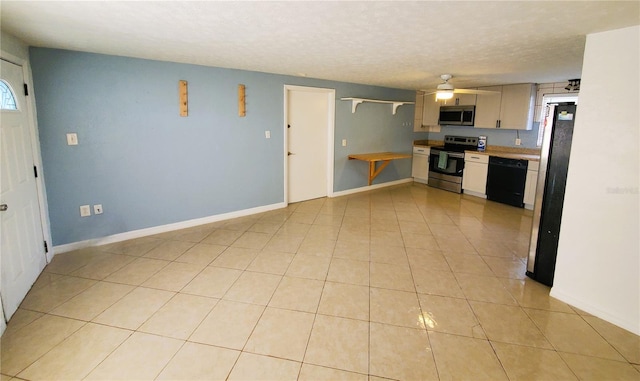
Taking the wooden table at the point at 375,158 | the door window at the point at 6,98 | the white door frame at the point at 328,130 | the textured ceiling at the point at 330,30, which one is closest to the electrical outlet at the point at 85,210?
the door window at the point at 6,98

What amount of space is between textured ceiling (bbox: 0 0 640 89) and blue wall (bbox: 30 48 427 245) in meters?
0.30

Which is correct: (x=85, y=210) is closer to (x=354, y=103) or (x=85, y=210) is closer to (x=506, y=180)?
(x=354, y=103)

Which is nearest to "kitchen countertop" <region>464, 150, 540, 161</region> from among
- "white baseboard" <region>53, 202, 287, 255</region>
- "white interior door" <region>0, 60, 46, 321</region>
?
"white baseboard" <region>53, 202, 287, 255</region>

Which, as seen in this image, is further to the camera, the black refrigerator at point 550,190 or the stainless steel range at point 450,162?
the stainless steel range at point 450,162

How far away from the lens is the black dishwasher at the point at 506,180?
5.17 meters

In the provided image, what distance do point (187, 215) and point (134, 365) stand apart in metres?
2.46

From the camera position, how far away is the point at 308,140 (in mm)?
5262

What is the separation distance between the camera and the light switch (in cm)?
314

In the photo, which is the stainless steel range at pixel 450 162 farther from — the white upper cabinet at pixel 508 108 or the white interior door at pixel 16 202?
the white interior door at pixel 16 202

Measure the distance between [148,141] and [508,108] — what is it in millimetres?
5823

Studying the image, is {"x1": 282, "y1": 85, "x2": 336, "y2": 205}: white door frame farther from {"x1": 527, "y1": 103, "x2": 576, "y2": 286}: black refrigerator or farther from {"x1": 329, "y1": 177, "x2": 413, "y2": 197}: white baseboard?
{"x1": 527, "y1": 103, "x2": 576, "y2": 286}: black refrigerator

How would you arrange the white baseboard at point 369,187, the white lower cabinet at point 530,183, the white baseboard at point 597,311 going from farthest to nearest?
1. the white baseboard at point 369,187
2. the white lower cabinet at point 530,183
3. the white baseboard at point 597,311

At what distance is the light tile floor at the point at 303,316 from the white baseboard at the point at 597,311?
0.06m

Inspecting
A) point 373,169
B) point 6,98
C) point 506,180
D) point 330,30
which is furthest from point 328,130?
point 6,98
